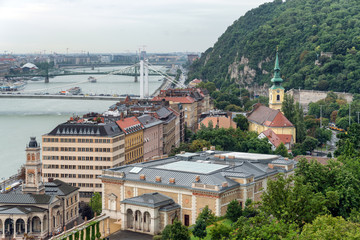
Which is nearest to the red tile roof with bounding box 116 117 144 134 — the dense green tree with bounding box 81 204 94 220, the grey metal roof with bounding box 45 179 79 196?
the dense green tree with bounding box 81 204 94 220

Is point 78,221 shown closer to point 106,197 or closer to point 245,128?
point 106,197

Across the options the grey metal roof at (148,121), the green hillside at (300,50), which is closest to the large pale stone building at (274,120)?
the grey metal roof at (148,121)

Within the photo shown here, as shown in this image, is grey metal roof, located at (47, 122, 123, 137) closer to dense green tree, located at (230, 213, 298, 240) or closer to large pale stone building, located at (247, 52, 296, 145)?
large pale stone building, located at (247, 52, 296, 145)

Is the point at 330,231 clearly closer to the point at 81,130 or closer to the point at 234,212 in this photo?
the point at 234,212

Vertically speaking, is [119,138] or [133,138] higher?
Answer: [119,138]

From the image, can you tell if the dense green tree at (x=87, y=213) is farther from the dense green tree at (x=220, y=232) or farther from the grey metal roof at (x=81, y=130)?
the dense green tree at (x=220, y=232)

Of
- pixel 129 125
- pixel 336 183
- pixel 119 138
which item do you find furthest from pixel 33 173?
pixel 336 183

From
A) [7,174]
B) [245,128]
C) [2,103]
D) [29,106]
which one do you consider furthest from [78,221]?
[2,103]

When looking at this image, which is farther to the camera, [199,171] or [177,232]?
[199,171]

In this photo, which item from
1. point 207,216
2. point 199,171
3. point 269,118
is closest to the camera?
point 207,216
